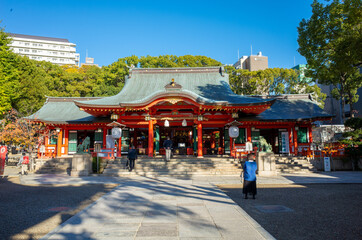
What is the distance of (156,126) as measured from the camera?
66.5 ft

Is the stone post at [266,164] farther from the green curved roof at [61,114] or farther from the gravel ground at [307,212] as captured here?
the green curved roof at [61,114]

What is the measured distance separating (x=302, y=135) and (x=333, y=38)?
884cm

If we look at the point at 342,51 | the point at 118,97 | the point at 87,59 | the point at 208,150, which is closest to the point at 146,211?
the point at 342,51

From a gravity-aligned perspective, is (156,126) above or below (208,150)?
above

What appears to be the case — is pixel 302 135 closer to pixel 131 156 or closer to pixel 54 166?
pixel 131 156

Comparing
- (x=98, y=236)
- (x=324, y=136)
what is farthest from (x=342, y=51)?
(x=324, y=136)

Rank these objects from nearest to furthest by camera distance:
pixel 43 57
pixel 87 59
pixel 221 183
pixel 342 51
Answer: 1. pixel 221 183
2. pixel 342 51
3. pixel 43 57
4. pixel 87 59

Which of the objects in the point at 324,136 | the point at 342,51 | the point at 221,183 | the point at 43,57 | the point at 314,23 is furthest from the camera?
the point at 43,57

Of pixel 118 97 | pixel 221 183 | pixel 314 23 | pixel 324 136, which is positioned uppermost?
pixel 314 23

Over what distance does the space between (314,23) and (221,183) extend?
12.9m

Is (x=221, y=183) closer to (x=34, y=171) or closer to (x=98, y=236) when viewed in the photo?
(x=98, y=236)

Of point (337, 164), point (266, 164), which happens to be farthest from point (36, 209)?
point (337, 164)

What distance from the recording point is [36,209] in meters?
6.57

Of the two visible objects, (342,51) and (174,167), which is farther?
(174,167)
